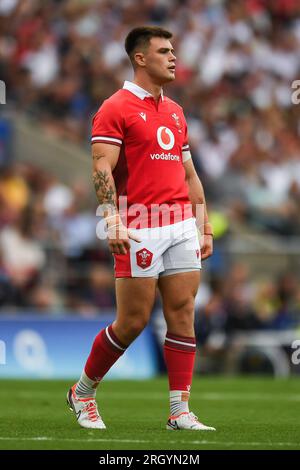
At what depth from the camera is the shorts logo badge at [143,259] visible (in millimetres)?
7117

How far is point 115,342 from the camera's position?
7.23 m

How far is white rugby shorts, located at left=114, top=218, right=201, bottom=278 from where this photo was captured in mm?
7125

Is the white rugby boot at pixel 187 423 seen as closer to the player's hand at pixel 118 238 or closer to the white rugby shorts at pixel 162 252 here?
the white rugby shorts at pixel 162 252

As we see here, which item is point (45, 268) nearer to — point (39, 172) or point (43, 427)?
point (39, 172)

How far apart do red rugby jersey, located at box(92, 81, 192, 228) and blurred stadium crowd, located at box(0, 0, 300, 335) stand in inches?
338

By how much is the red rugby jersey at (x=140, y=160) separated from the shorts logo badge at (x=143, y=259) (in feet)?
0.62

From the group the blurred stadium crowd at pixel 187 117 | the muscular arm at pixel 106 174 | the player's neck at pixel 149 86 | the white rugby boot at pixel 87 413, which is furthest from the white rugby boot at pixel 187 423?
the blurred stadium crowd at pixel 187 117

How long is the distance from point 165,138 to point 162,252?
2.34 ft

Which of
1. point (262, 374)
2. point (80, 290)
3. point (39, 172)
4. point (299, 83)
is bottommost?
point (262, 374)

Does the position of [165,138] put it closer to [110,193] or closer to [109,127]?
[109,127]
